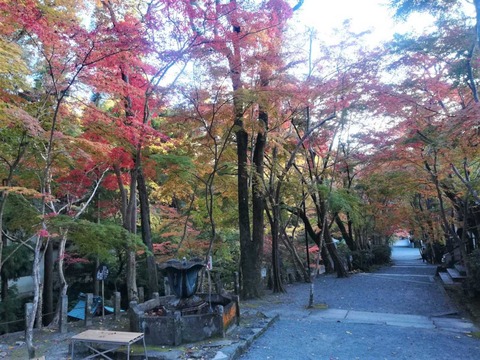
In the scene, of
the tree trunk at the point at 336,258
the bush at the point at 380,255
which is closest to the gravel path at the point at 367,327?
the tree trunk at the point at 336,258

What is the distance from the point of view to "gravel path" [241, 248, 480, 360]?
18.7ft

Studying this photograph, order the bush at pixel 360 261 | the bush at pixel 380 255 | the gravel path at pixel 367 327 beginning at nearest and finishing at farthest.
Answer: the gravel path at pixel 367 327
the bush at pixel 360 261
the bush at pixel 380 255

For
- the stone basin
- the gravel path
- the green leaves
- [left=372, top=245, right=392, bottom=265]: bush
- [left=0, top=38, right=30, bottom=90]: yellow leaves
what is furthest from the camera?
[left=372, top=245, right=392, bottom=265]: bush

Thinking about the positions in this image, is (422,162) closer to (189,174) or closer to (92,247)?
(189,174)

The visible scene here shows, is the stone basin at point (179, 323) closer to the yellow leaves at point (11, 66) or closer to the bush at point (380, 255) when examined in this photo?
the yellow leaves at point (11, 66)

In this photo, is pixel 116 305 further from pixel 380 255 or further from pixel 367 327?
pixel 380 255

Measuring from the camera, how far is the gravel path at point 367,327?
570cm

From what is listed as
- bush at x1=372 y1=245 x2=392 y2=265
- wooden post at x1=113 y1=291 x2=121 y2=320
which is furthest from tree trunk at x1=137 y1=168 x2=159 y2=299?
bush at x1=372 y1=245 x2=392 y2=265

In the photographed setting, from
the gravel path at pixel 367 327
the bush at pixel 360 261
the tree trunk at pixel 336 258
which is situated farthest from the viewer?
the bush at pixel 360 261

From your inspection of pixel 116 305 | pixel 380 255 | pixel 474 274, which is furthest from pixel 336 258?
pixel 116 305

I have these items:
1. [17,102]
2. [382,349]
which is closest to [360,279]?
[382,349]

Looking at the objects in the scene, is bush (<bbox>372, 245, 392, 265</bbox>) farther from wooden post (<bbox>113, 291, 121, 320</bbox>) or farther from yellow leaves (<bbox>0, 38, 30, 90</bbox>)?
yellow leaves (<bbox>0, 38, 30, 90</bbox>)

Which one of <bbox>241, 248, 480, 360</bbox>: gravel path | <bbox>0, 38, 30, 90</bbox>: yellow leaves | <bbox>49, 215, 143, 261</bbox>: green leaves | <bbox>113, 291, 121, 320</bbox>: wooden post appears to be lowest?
<bbox>241, 248, 480, 360</bbox>: gravel path

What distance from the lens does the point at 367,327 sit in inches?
290
